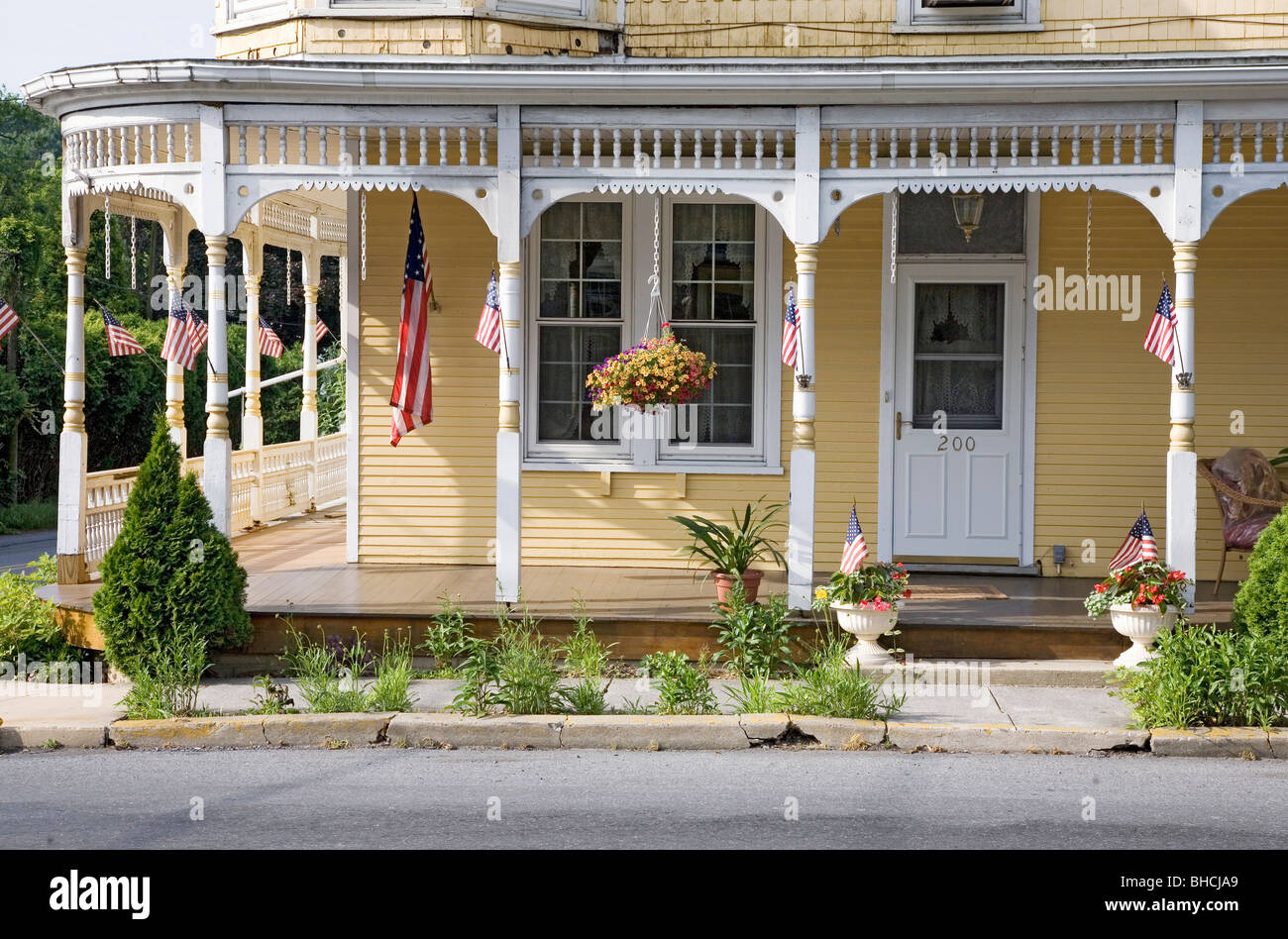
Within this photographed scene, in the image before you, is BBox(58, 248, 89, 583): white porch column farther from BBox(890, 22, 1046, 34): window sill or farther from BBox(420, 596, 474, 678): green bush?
BBox(890, 22, 1046, 34): window sill

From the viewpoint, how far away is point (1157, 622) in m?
9.05

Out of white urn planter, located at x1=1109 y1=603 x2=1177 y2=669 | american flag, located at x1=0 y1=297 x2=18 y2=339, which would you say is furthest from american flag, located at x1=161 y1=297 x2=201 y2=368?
white urn planter, located at x1=1109 y1=603 x2=1177 y2=669

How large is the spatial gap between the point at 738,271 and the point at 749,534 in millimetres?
2940

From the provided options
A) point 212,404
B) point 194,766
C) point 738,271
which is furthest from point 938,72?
point 194,766

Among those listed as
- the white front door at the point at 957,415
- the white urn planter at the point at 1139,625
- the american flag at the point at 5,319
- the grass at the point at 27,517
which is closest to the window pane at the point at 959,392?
the white front door at the point at 957,415

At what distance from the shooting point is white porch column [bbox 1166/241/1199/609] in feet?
31.2

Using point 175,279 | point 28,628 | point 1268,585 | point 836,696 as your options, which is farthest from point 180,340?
point 1268,585

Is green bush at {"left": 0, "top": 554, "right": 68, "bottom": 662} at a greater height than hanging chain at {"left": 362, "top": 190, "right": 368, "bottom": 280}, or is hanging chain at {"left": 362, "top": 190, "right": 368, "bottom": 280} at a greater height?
→ hanging chain at {"left": 362, "top": 190, "right": 368, "bottom": 280}

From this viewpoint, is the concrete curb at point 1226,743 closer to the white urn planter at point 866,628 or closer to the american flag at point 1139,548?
the american flag at point 1139,548

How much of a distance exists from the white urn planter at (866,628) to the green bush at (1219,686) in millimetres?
1630

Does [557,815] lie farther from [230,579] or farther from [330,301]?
[330,301]

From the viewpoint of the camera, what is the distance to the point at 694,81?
950 cm

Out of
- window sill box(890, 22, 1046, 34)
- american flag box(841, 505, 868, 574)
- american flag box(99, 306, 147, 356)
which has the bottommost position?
american flag box(841, 505, 868, 574)

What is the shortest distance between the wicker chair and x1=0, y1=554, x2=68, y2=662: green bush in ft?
28.1
